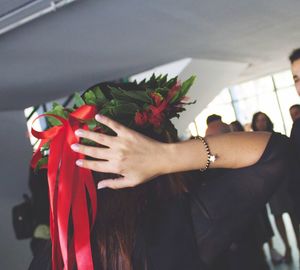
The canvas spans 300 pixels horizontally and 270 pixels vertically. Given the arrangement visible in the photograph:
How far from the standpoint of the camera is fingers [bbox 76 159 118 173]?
33.1 inches

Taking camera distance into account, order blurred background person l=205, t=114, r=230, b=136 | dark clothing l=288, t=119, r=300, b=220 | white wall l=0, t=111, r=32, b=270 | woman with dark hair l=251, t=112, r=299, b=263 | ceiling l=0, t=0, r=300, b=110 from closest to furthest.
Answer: dark clothing l=288, t=119, r=300, b=220 < blurred background person l=205, t=114, r=230, b=136 < ceiling l=0, t=0, r=300, b=110 < woman with dark hair l=251, t=112, r=299, b=263 < white wall l=0, t=111, r=32, b=270

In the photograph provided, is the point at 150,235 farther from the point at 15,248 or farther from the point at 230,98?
the point at 230,98

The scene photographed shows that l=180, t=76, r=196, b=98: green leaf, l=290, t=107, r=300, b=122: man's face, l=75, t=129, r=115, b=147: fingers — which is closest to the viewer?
l=75, t=129, r=115, b=147: fingers

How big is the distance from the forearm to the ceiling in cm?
243

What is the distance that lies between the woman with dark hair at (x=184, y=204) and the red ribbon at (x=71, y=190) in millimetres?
32

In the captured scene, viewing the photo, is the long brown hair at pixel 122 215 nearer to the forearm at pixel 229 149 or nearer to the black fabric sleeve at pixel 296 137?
the forearm at pixel 229 149

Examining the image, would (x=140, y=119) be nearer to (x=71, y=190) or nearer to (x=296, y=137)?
(x=71, y=190)

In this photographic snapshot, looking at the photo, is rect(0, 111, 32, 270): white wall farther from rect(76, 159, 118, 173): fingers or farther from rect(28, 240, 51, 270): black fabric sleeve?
rect(76, 159, 118, 173): fingers

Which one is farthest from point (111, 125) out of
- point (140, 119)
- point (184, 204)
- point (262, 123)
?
point (262, 123)

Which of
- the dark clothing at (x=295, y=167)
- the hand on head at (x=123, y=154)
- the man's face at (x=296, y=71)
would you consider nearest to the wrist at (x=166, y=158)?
the hand on head at (x=123, y=154)

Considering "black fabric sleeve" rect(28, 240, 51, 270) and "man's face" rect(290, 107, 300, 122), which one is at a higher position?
"man's face" rect(290, 107, 300, 122)

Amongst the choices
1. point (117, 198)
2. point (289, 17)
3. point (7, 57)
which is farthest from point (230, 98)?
point (117, 198)

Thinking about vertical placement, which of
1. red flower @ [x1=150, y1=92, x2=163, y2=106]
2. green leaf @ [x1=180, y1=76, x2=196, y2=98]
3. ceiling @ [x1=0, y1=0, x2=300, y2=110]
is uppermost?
ceiling @ [x1=0, y1=0, x2=300, y2=110]

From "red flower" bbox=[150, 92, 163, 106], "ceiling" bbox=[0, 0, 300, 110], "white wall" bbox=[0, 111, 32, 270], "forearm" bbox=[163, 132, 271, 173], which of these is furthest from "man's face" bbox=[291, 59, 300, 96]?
"white wall" bbox=[0, 111, 32, 270]
